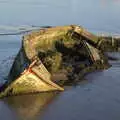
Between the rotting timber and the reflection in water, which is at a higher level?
the rotting timber

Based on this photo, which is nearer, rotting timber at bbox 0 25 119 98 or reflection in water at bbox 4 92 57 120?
reflection in water at bbox 4 92 57 120

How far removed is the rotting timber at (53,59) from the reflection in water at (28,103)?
0.82ft

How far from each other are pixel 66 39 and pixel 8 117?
30.6 feet

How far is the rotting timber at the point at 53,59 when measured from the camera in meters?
14.3

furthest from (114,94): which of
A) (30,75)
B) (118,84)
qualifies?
(30,75)

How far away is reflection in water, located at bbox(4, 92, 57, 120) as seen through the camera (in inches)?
500

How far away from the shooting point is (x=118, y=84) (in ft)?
52.7

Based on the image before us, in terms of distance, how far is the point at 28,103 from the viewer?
13641 mm

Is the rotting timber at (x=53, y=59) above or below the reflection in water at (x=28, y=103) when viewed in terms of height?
above

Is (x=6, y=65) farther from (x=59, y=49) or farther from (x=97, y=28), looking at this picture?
(x=97, y=28)

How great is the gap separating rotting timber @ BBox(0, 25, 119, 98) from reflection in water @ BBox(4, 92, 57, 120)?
0.82 feet

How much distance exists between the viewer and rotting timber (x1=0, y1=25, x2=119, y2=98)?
1428cm

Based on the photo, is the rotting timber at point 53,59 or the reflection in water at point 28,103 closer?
the reflection in water at point 28,103

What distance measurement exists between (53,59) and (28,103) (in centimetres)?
402
